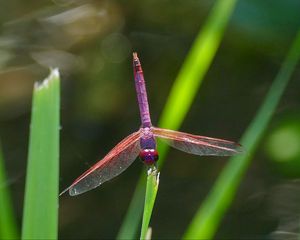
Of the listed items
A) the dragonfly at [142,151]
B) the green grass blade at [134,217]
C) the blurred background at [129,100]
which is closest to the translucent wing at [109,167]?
the dragonfly at [142,151]

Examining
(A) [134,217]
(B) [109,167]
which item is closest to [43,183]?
(B) [109,167]

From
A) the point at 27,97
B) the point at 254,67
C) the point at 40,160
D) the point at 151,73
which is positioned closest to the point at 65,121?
the point at 27,97

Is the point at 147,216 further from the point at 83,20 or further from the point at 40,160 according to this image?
the point at 83,20

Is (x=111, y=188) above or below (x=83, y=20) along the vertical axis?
below

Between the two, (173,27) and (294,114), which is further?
(173,27)

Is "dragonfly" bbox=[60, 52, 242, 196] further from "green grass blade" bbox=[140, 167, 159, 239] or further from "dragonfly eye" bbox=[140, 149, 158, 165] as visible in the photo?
"green grass blade" bbox=[140, 167, 159, 239]

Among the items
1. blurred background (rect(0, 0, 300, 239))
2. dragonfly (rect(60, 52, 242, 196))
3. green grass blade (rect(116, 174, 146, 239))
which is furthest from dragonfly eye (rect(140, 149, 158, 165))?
blurred background (rect(0, 0, 300, 239))
